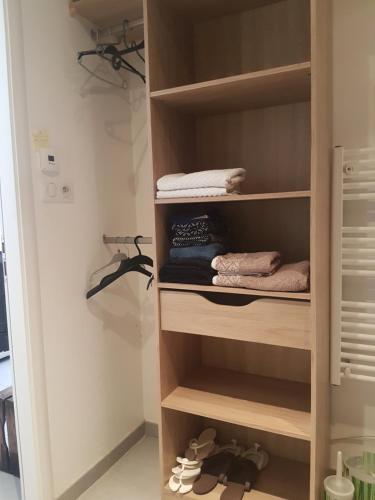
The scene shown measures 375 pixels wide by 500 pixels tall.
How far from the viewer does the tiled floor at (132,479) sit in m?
1.69

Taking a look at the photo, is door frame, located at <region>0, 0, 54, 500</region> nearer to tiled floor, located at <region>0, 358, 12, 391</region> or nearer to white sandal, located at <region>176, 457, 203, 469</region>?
white sandal, located at <region>176, 457, 203, 469</region>

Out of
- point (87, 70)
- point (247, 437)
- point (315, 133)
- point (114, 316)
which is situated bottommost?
point (247, 437)

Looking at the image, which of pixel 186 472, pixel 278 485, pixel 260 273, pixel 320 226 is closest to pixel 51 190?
pixel 260 273

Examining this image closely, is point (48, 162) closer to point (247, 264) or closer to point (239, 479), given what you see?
point (247, 264)

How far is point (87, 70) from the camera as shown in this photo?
5.51 ft

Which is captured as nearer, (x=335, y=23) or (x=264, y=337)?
(x=264, y=337)

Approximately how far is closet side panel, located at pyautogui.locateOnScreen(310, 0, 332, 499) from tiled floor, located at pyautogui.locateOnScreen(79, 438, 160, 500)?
80 cm

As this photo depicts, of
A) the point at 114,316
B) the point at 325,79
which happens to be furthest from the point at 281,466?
the point at 325,79

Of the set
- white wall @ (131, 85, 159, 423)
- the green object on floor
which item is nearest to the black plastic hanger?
white wall @ (131, 85, 159, 423)

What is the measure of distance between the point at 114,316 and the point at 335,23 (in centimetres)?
160

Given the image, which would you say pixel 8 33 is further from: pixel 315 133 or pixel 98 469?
pixel 98 469

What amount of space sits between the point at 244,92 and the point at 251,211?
0.50 m

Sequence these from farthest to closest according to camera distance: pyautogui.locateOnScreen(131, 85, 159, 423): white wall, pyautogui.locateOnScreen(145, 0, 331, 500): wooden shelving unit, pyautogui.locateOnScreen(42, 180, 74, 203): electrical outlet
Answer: pyautogui.locateOnScreen(131, 85, 159, 423): white wall, pyautogui.locateOnScreen(42, 180, 74, 203): electrical outlet, pyautogui.locateOnScreen(145, 0, 331, 500): wooden shelving unit

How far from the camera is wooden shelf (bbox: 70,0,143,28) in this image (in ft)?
5.08
